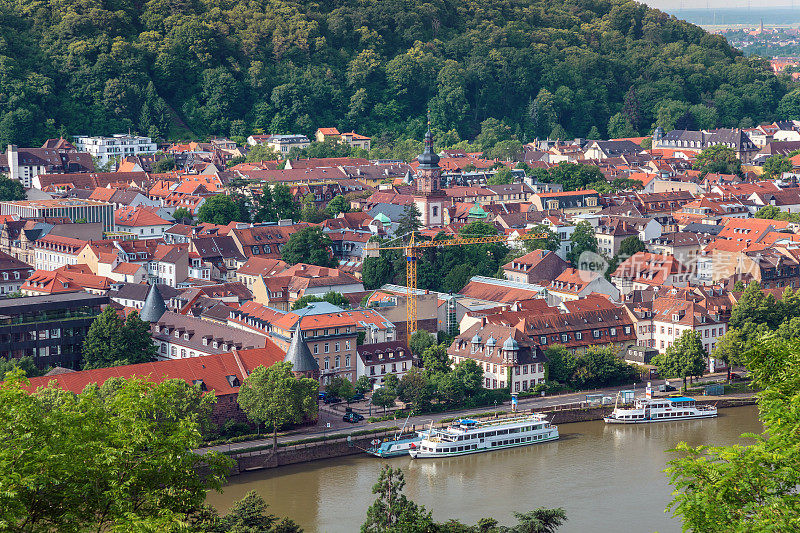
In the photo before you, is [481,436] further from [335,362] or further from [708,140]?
[708,140]

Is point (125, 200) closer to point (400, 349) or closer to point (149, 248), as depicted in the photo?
point (149, 248)

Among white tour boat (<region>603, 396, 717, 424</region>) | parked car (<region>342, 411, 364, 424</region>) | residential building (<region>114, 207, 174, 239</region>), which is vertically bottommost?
white tour boat (<region>603, 396, 717, 424</region>)

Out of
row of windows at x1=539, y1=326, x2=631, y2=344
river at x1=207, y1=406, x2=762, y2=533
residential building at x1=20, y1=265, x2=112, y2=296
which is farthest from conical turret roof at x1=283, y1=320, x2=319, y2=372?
residential building at x1=20, y1=265, x2=112, y2=296

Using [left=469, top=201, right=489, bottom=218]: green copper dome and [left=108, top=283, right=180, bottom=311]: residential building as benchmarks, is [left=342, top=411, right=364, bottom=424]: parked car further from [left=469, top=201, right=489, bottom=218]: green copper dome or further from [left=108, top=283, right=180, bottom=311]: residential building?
[left=469, top=201, right=489, bottom=218]: green copper dome

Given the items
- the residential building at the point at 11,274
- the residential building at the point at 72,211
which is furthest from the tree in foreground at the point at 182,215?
the residential building at the point at 11,274

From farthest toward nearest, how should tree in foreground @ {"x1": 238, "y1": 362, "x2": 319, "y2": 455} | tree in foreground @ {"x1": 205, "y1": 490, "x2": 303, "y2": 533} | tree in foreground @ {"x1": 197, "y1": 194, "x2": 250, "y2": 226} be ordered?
tree in foreground @ {"x1": 197, "y1": 194, "x2": 250, "y2": 226} < tree in foreground @ {"x1": 238, "y1": 362, "x2": 319, "y2": 455} < tree in foreground @ {"x1": 205, "y1": 490, "x2": 303, "y2": 533}

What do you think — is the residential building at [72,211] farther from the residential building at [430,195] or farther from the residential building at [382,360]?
the residential building at [382,360]

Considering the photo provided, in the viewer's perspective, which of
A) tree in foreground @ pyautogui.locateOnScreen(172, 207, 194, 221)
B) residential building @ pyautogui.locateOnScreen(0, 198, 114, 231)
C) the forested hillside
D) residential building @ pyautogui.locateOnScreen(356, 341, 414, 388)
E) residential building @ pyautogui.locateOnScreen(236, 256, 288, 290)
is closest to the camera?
residential building @ pyautogui.locateOnScreen(356, 341, 414, 388)
